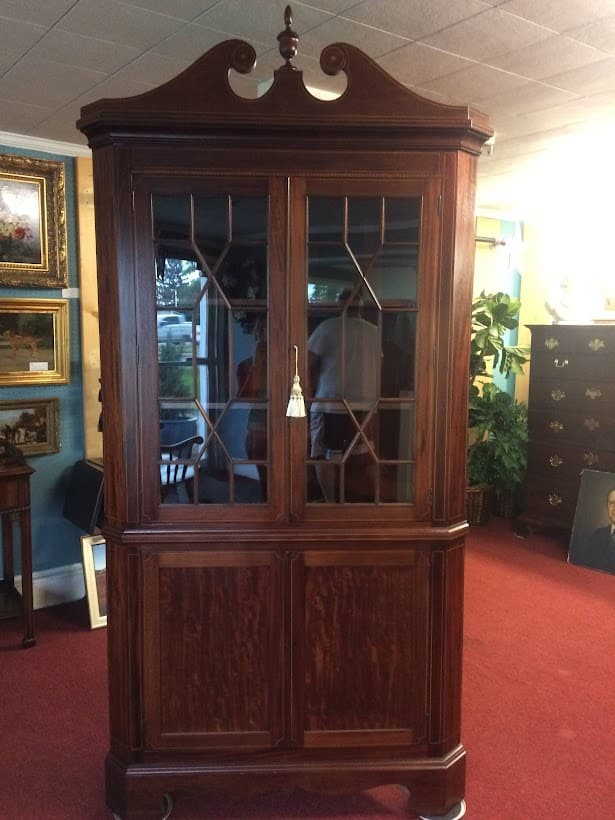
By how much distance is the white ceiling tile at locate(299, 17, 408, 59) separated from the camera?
7.04 feet

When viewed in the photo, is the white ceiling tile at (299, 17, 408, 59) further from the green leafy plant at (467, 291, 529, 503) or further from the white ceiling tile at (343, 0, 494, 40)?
the green leafy plant at (467, 291, 529, 503)

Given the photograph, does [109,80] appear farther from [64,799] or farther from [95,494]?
[64,799]

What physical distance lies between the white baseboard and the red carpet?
2.6 inches

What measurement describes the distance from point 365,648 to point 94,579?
1.78 meters

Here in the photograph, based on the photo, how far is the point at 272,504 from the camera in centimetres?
196

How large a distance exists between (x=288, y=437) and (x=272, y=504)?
0.64 ft

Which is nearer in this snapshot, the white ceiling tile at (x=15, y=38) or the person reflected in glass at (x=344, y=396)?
the person reflected in glass at (x=344, y=396)

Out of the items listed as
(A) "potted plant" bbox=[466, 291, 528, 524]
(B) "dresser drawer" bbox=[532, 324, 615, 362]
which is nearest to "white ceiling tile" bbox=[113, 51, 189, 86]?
(A) "potted plant" bbox=[466, 291, 528, 524]

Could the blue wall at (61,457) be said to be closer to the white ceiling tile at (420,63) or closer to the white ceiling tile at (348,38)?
the white ceiling tile at (348,38)

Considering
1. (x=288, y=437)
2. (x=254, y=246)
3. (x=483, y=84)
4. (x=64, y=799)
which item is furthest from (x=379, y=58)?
(x=64, y=799)

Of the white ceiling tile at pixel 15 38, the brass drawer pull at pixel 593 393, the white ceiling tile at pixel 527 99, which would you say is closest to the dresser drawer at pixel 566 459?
the brass drawer pull at pixel 593 393

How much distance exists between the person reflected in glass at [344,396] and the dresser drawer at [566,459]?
2785mm

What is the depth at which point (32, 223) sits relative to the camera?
3320 millimetres

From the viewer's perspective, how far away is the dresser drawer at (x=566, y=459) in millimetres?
4266
